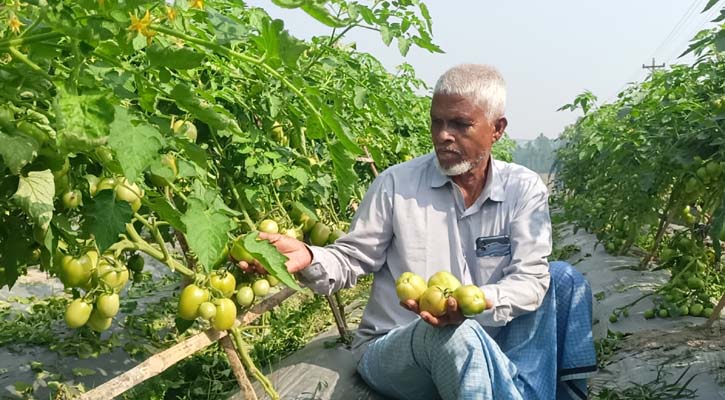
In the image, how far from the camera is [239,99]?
8.07 ft

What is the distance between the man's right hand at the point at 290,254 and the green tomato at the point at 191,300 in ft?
0.59

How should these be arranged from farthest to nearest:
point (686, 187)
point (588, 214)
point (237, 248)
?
point (588, 214) → point (686, 187) → point (237, 248)

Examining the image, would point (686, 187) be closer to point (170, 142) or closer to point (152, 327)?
point (152, 327)

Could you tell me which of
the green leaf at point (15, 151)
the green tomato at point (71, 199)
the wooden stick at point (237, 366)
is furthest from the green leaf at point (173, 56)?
the wooden stick at point (237, 366)

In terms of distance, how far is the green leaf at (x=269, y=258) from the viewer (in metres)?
1.54

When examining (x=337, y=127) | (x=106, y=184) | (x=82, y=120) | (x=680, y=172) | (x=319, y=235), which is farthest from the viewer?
(x=680, y=172)

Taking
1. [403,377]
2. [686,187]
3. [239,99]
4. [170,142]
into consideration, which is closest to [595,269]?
[686,187]

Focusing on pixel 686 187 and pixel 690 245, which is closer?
pixel 686 187

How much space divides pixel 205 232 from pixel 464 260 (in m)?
1.47

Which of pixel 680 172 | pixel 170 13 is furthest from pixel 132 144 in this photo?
pixel 680 172

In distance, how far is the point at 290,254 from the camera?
2.46 metres

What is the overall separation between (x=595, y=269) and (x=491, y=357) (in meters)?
4.15

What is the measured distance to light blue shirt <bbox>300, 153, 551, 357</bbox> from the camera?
2.70 m

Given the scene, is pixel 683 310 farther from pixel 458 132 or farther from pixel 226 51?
pixel 226 51
